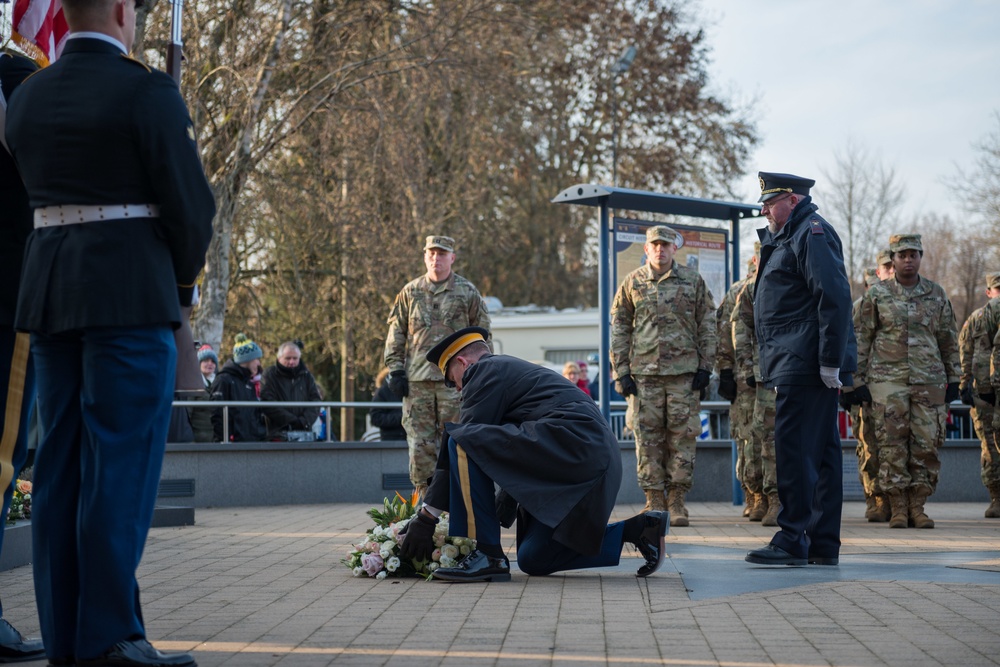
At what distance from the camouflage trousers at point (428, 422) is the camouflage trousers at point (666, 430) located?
161 cm

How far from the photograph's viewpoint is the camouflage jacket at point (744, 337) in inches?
446

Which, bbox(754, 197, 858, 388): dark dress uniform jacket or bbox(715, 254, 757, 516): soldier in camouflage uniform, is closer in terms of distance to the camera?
bbox(754, 197, 858, 388): dark dress uniform jacket

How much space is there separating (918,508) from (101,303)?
27.4 ft

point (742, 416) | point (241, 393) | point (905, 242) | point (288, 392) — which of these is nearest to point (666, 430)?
point (742, 416)

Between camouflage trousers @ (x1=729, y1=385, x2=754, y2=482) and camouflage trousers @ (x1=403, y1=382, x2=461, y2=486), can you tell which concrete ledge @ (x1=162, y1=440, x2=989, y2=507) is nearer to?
camouflage trousers @ (x1=729, y1=385, x2=754, y2=482)

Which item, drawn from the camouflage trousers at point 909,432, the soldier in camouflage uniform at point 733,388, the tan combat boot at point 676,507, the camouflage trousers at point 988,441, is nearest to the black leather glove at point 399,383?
the tan combat boot at point 676,507

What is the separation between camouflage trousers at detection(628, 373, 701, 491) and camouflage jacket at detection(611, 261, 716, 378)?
14 centimetres

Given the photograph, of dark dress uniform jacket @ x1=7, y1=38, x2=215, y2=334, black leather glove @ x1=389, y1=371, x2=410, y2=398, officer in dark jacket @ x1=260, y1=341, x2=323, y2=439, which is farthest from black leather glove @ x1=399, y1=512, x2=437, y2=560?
officer in dark jacket @ x1=260, y1=341, x2=323, y2=439

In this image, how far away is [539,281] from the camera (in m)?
34.2

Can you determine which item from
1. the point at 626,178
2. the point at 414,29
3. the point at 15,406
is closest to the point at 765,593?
the point at 15,406

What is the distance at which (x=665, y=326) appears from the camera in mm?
11055

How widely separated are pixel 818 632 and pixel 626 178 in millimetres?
26821

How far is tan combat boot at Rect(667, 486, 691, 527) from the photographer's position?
1086 centimetres

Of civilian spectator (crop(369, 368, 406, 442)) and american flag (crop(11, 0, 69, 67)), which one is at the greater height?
american flag (crop(11, 0, 69, 67))
